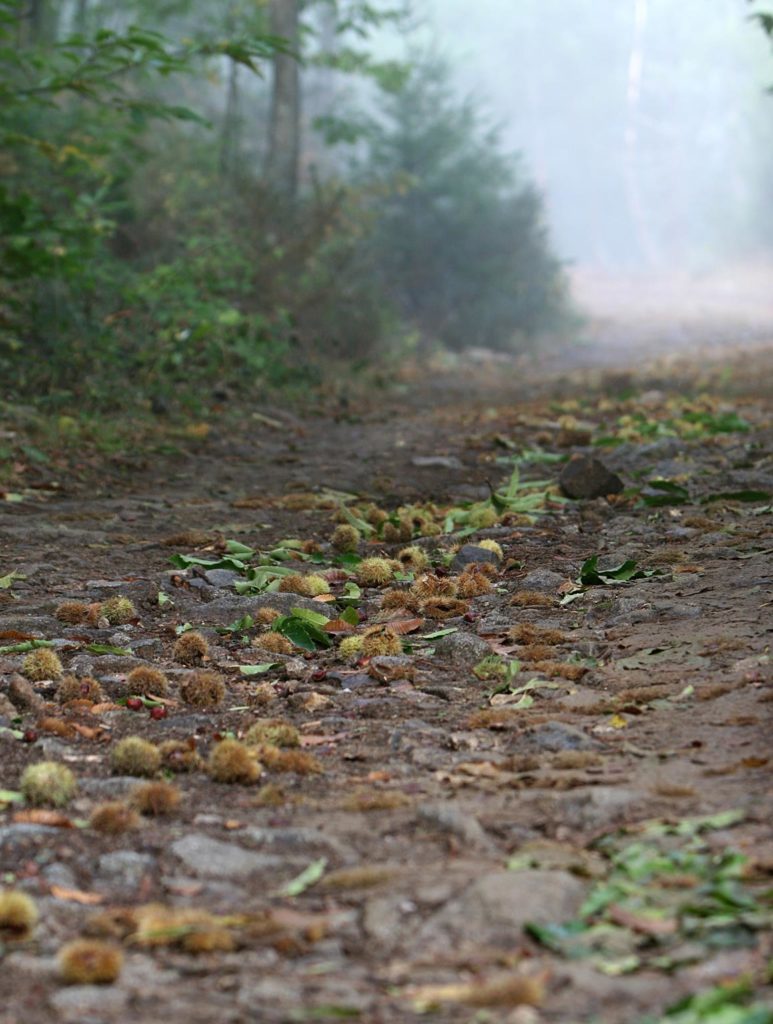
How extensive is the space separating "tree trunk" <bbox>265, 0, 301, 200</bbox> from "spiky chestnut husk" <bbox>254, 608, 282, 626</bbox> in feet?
35.3

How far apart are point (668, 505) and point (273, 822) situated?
340 cm

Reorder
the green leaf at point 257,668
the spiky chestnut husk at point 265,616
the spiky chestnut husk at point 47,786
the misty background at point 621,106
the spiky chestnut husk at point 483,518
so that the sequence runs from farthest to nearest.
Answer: the misty background at point 621,106
the spiky chestnut husk at point 483,518
the spiky chestnut husk at point 265,616
the green leaf at point 257,668
the spiky chestnut husk at point 47,786

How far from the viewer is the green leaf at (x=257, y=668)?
3219mm

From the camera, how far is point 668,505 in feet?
17.1

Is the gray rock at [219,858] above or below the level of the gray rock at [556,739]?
below

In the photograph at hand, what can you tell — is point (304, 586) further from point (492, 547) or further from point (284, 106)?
point (284, 106)

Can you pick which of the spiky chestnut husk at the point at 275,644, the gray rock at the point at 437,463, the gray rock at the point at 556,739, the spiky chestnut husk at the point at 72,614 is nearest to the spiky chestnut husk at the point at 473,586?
the spiky chestnut husk at the point at 275,644

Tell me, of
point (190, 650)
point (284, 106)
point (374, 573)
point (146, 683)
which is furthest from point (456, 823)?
point (284, 106)

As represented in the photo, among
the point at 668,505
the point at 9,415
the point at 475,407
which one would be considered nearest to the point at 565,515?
the point at 668,505

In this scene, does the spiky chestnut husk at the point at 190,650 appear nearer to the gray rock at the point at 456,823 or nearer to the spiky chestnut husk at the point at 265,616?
the spiky chestnut husk at the point at 265,616

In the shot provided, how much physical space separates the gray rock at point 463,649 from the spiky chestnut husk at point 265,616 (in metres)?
0.56

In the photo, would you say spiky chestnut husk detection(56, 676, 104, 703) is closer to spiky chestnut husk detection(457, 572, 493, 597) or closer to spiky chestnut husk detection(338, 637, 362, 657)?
spiky chestnut husk detection(338, 637, 362, 657)

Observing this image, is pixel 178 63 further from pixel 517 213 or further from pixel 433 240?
pixel 517 213

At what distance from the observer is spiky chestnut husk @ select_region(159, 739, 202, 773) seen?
2.49 m
